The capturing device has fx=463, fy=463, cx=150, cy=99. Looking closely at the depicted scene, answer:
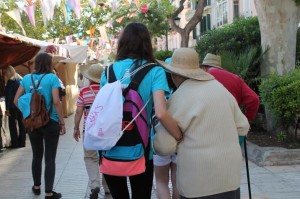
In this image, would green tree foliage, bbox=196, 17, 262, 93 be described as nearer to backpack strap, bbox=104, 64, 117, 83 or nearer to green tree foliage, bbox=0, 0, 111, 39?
backpack strap, bbox=104, 64, 117, 83

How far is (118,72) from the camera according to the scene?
309 cm

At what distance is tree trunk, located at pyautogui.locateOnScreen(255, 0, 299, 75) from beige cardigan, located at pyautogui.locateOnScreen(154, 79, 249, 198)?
6.35 metres

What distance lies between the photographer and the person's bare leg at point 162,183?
14.1 feet

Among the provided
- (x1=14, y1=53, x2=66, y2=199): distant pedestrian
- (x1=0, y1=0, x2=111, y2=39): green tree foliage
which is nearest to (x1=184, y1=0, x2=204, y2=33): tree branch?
(x1=14, y1=53, x2=66, y2=199): distant pedestrian

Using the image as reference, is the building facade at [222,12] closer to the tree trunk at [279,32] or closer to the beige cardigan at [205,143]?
the tree trunk at [279,32]

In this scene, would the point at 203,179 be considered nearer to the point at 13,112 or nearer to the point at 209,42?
the point at 13,112

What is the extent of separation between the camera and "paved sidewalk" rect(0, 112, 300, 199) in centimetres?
581

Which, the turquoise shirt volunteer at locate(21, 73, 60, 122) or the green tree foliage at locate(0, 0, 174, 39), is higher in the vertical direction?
the green tree foliage at locate(0, 0, 174, 39)

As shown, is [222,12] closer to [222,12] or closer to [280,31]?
[222,12]

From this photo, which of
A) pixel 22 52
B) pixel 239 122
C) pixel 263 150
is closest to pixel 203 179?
pixel 239 122

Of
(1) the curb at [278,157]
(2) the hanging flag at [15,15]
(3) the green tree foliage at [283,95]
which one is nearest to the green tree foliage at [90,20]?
(2) the hanging flag at [15,15]

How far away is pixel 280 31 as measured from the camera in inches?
342

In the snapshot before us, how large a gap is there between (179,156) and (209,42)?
842cm

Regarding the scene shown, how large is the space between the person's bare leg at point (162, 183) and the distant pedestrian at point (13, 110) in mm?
5167
